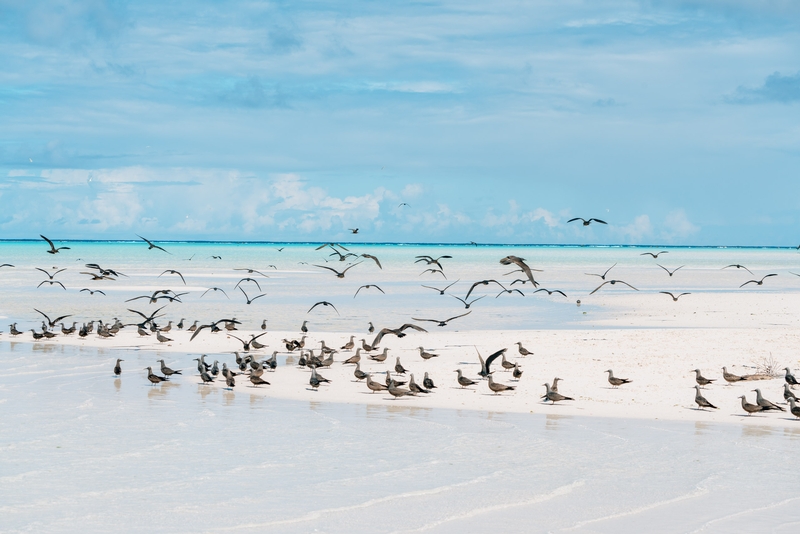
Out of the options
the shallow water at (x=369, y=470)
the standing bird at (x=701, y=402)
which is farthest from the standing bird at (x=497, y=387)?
the standing bird at (x=701, y=402)

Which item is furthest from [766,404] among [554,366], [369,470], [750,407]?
[369,470]

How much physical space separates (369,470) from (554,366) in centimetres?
973

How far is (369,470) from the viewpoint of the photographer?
1271cm

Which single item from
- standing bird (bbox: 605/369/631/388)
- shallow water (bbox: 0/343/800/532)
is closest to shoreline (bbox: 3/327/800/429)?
standing bird (bbox: 605/369/631/388)

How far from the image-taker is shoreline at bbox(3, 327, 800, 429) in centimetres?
1719

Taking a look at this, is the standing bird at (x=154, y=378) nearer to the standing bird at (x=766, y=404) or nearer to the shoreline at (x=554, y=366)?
the shoreline at (x=554, y=366)

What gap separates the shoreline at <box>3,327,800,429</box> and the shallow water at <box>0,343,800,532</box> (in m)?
0.97

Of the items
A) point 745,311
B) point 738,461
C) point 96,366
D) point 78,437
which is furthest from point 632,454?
point 745,311

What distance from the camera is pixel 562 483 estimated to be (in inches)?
474

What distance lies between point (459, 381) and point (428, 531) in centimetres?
864

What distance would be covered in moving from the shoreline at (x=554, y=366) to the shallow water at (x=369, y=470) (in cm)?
97

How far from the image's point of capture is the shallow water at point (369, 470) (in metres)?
10.5

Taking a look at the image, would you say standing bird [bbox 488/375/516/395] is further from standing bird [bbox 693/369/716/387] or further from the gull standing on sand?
standing bird [bbox 693/369/716/387]

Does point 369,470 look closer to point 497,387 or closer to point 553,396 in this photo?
point 553,396
